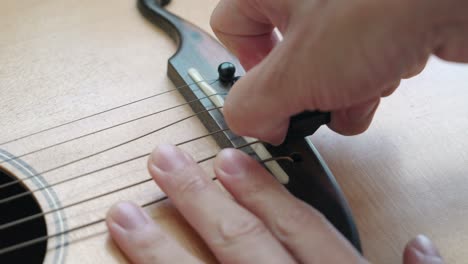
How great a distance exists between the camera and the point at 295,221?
501 mm

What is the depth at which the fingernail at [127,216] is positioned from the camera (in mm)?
508

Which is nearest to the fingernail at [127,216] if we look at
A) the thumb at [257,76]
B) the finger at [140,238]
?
the finger at [140,238]

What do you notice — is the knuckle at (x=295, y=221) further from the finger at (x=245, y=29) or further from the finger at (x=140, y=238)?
the finger at (x=245, y=29)

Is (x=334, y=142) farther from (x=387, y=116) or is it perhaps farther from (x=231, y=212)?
(x=231, y=212)

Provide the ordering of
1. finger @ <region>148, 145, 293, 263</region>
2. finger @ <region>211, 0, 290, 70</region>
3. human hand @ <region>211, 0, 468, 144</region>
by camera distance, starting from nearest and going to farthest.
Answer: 1. human hand @ <region>211, 0, 468, 144</region>
2. finger @ <region>148, 145, 293, 263</region>
3. finger @ <region>211, 0, 290, 70</region>

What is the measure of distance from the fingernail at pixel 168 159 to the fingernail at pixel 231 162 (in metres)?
0.04

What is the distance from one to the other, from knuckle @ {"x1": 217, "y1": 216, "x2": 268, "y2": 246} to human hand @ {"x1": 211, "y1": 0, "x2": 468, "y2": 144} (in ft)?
0.28

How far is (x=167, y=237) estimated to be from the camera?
503 mm

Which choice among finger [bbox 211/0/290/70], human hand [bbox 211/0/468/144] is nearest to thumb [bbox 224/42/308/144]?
human hand [bbox 211/0/468/144]

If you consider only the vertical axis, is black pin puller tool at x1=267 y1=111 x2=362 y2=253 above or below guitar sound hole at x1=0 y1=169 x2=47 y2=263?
above

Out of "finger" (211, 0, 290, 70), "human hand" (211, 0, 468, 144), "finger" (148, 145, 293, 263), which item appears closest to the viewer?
"human hand" (211, 0, 468, 144)

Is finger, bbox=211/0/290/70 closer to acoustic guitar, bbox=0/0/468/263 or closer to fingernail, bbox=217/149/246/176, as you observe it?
acoustic guitar, bbox=0/0/468/263

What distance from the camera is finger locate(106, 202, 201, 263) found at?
0.49m

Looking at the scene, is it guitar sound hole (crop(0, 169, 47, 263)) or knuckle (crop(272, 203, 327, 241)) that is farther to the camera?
guitar sound hole (crop(0, 169, 47, 263))
